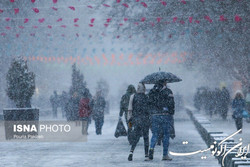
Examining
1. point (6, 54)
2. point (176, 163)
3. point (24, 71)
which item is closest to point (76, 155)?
point (176, 163)

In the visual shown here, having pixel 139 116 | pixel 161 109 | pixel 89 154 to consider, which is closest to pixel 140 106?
pixel 139 116

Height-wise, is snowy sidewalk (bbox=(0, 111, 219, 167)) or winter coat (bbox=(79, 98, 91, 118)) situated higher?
winter coat (bbox=(79, 98, 91, 118))

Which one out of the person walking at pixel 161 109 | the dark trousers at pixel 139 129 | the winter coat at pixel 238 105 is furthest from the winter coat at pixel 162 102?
the winter coat at pixel 238 105

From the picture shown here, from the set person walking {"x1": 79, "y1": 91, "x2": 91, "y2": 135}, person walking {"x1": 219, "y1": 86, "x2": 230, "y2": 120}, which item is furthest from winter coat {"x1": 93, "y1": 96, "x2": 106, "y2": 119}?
person walking {"x1": 219, "y1": 86, "x2": 230, "y2": 120}

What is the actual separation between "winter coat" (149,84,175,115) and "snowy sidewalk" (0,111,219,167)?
1071 mm

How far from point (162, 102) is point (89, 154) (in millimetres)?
2668

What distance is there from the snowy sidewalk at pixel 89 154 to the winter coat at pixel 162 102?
1071 mm

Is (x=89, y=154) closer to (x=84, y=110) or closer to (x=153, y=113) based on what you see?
(x=153, y=113)

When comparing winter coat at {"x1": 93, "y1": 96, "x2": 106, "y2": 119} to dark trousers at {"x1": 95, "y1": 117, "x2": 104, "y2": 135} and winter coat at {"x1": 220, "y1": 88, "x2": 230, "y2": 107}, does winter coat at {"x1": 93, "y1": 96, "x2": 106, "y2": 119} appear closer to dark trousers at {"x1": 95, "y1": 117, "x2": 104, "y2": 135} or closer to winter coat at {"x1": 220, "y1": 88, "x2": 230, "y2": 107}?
dark trousers at {"x1": 95, "y1": 117, "x2": 104, "y2": 135}

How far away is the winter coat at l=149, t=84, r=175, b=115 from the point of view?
14.0 m

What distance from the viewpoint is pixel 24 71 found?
2327cm

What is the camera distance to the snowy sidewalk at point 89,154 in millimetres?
13570

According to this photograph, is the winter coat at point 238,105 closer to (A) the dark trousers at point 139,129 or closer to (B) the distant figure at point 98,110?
(B) the distant figure at point 98,110

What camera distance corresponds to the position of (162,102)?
14.0 m
